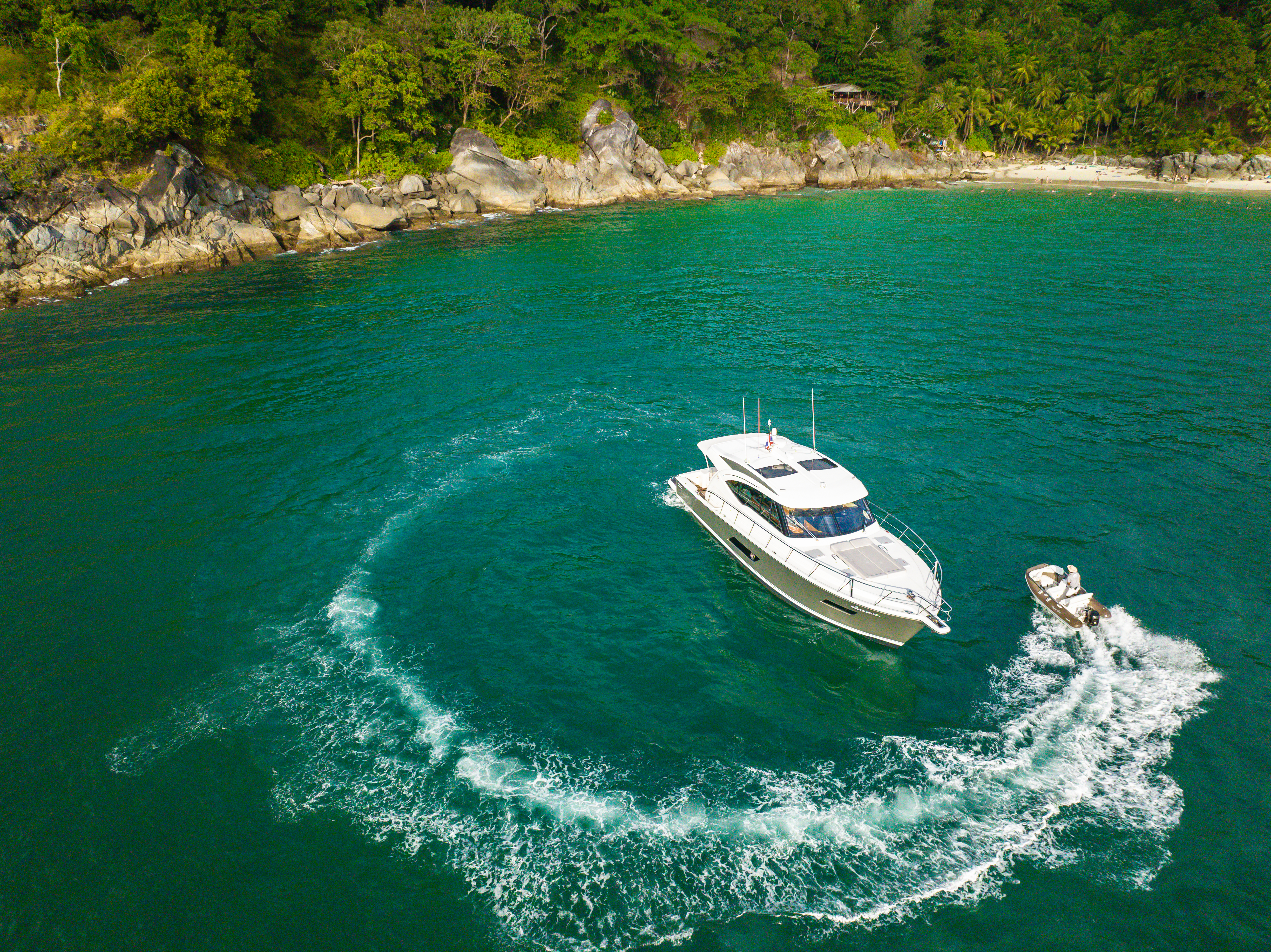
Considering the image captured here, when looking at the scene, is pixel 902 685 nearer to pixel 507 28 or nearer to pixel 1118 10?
pixel 507 28

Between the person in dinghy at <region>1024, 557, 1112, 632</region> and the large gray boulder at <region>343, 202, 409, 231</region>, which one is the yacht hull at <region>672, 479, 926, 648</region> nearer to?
the person in dinghy at <region>1024, 557, 1112, 632</region>

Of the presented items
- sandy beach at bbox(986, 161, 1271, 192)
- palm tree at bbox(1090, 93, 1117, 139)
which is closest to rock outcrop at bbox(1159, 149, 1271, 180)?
sandy beach at bbox(986, 161, 1271, 192)

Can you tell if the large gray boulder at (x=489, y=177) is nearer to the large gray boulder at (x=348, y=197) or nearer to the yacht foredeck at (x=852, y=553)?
the large gray boulder at (x=348, y=197)

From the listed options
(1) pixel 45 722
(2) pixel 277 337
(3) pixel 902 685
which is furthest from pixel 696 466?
(2) pixel 277 337

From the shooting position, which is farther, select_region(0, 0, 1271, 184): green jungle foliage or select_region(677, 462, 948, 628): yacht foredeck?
select_region(0, 0, 1271, 184): green jungle foliage

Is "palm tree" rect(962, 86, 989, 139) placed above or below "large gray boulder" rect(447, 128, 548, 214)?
above

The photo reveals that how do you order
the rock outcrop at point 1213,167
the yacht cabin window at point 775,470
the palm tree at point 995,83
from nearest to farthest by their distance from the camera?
the yacht cabin window at point 775,470
the rock outcrop at point 1213,167
the palm tree at point 995,83

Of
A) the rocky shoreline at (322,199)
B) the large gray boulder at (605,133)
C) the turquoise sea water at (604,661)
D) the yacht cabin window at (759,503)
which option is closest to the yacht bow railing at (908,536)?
the turquoise sea water at (604,661)

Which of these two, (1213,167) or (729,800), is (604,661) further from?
(1213,167)
